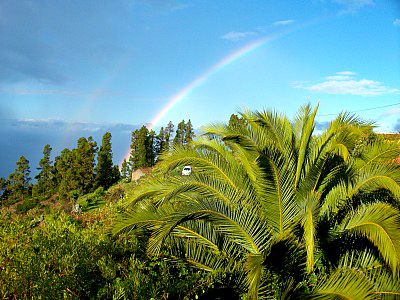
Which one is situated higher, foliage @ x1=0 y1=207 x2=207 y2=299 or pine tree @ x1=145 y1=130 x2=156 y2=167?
pine tree @ x1=145 y1=130 x2=156 y2=167

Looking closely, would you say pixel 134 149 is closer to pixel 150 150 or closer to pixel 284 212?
pixel 150 150

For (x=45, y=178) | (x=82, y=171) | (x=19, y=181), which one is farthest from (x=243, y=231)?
(x=45, y=178)

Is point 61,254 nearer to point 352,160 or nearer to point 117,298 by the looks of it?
point 117,298

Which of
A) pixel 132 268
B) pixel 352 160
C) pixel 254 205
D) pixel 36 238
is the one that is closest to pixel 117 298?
pixel 132 268

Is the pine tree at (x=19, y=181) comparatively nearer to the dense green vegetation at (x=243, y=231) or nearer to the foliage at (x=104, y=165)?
the foliage at (x=104, y=165)

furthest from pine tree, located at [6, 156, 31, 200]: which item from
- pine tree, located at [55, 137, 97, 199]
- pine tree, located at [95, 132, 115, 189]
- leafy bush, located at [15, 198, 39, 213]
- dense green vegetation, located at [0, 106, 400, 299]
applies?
dense green vegetation, located at [0, 106, 400, 299]

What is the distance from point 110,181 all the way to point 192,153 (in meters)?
40.7

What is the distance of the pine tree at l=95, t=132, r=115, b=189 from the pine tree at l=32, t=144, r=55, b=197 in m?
10.4

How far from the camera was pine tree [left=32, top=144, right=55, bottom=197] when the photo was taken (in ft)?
162

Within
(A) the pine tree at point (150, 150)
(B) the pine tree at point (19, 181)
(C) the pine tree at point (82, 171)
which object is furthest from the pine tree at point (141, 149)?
(B) the pine tree at point (19, 181)

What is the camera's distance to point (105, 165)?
43969 millimetres

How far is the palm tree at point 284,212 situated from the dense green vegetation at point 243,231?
0.07ft

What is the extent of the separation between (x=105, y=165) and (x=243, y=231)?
4081cm

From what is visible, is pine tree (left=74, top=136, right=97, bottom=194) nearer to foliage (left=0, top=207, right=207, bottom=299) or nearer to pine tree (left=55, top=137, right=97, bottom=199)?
pine tree (left=55, top=137, right=97, bottom=199)
